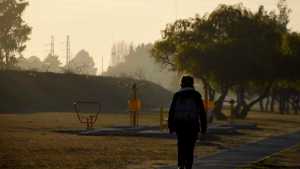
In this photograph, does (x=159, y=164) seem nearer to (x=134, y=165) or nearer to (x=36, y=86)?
(x=134, y=165)

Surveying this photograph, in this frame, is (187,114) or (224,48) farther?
(224,48)

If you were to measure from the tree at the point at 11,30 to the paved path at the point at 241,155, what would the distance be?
9120cm

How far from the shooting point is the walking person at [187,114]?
17750mm

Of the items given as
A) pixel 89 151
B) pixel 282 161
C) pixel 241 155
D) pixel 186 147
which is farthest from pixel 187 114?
pixel 89 151

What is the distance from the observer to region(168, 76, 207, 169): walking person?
17.8m

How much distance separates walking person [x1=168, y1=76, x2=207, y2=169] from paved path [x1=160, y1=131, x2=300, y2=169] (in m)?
5.00

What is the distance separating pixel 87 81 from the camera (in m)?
120

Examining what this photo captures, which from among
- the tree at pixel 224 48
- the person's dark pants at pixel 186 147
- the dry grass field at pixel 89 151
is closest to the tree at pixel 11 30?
the tree at pixel 224 48

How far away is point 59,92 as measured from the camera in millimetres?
109812

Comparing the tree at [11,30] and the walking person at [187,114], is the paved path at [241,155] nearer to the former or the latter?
the walking person at [187,114]

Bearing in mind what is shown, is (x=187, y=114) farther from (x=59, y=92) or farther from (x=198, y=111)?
(x=59, y=92)

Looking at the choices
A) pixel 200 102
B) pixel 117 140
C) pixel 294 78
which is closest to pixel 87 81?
pixel 294 78

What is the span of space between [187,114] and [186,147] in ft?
2.44

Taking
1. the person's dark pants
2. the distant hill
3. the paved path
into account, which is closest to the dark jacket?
the person's dark pants
